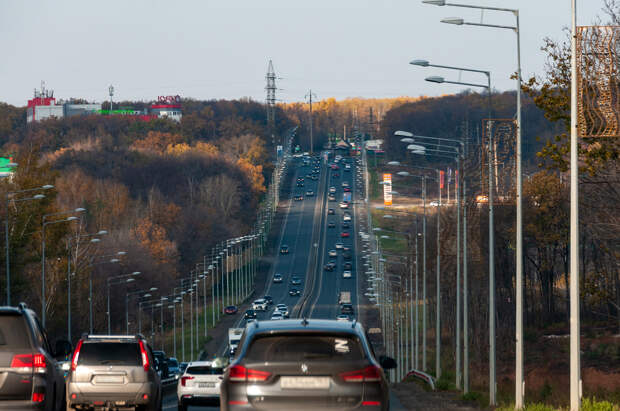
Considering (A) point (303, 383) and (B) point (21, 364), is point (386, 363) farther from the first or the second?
(B) point (21, 364)

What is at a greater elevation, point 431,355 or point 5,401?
point 5,401

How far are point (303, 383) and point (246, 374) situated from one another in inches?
27.0

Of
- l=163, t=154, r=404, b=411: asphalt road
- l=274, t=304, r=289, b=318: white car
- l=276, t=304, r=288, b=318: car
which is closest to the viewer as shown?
l=274, t=304, r=289, b=318: white car

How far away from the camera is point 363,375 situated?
13422 millimetres

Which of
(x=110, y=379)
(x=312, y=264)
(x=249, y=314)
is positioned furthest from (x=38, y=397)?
(x=312, y=264)

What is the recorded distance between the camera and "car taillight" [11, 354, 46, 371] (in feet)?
51.1

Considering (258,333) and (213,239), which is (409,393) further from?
(213,239)

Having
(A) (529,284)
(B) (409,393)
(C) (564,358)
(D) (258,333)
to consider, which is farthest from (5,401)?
(A) (529,284)

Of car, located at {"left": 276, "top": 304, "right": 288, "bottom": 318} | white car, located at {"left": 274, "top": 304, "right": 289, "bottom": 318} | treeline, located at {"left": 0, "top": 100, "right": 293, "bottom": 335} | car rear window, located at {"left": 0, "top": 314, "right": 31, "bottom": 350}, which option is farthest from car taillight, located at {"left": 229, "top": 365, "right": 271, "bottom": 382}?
car, located at {"left": 276, "top": 304, "right": 288, "bottom": 318}

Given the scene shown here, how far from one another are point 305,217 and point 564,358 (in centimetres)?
12514

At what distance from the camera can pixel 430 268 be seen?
81438 millimetres

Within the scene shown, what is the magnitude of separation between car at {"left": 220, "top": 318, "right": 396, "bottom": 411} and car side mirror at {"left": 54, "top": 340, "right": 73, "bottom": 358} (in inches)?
185

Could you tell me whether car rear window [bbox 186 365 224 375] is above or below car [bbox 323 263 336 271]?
above

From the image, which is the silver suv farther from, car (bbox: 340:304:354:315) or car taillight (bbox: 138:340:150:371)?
car (bbox: 340:304:354:315)
